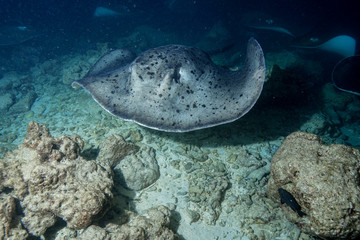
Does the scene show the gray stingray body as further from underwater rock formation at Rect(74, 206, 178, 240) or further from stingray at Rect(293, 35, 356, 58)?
stingray at Rect(293, 35, 356, 58)

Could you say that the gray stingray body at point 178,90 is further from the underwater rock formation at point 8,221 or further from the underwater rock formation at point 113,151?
the underwater rock formation at point 8,221

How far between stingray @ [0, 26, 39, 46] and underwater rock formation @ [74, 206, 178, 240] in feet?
67.4

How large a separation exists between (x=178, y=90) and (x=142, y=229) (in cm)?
227

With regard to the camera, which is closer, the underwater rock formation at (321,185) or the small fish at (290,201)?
the underwater rock formation at (321,185)

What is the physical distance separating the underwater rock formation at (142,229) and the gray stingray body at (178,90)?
4.27 ft

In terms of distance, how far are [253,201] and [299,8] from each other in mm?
12668

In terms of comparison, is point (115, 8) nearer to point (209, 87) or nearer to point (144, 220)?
point (209, 87)

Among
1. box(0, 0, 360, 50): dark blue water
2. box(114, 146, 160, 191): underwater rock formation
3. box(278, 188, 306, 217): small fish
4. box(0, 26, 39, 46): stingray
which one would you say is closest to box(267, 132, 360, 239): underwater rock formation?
box(278, 188, 306, 217): small fish

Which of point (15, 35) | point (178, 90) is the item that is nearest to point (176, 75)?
point (178, 90)

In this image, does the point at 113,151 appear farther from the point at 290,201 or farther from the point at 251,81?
the point at 290,201

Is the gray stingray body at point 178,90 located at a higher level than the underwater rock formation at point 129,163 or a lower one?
higher

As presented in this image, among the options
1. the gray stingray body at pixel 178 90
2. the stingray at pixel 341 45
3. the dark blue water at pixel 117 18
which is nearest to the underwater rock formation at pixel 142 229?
the gray stingray body at pixel 178 90

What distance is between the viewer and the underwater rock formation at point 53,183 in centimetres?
250

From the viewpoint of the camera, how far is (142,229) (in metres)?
2.42
